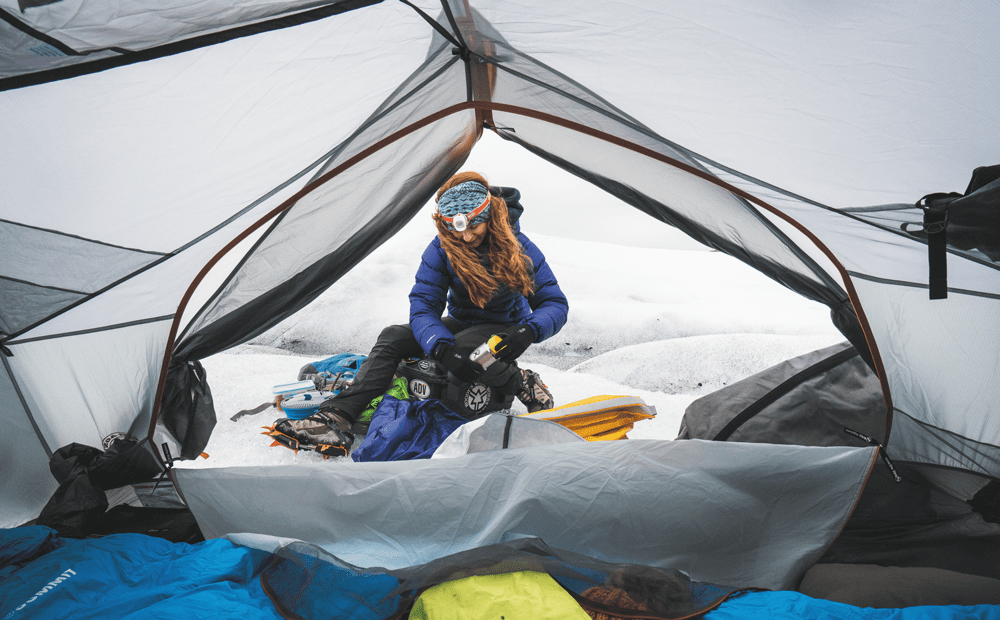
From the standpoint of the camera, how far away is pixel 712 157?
116cm

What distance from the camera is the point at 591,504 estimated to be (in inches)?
39.9

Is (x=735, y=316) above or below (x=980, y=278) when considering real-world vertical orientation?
below

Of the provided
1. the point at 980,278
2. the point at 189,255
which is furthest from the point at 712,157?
the point at 189,255

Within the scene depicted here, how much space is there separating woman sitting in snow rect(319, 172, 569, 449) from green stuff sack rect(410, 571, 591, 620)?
749 mm

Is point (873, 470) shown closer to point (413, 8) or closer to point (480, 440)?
point (480, 440)

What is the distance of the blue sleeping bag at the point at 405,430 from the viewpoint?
1.46 metres

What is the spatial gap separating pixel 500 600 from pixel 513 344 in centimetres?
85

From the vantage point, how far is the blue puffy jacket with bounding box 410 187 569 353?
168 centimetres

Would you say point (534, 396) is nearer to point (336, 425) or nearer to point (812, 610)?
point (336, 425)

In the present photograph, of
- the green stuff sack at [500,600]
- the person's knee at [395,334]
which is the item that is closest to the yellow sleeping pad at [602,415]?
the person's knee at [395,334]

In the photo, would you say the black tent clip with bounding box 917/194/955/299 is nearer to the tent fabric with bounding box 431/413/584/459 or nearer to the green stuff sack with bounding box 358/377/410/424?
the tent fabric with bounding box 431/413/584/459

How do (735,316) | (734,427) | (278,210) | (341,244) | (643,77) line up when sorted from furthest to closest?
(735,316), (341,244), (734,427), (278,210), (643,77)

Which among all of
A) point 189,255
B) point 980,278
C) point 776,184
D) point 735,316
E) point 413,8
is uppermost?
point 413,8

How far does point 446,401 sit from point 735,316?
5.85 ft
